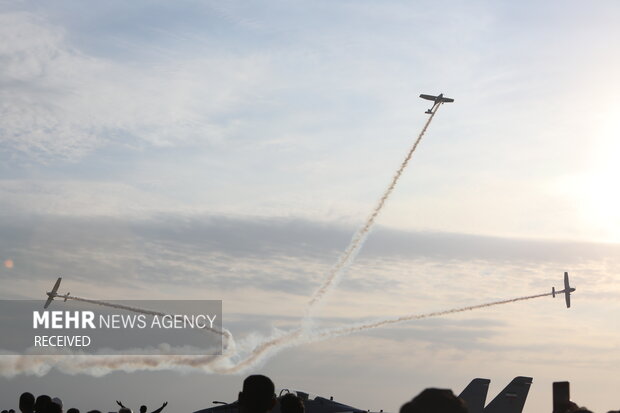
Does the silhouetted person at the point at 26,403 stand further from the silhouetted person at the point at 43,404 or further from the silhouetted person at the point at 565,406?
the silhouetted person at the point at 565,406

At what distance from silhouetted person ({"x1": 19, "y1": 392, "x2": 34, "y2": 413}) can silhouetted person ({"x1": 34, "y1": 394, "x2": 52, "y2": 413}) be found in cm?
39

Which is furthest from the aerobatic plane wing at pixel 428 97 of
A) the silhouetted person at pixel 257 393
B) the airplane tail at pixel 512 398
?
the silhouetted person at pixel 257 393

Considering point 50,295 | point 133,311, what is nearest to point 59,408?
point 133,311

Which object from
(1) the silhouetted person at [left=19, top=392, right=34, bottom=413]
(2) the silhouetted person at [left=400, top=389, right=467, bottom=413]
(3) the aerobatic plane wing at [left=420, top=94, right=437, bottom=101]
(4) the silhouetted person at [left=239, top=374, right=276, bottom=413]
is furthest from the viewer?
(3) the aerobatic plane wing at [left=420, top=94, right=437, bottom=101]

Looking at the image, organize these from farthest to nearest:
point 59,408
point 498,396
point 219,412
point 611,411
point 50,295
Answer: point 50,295
point 498,396
point 219,412
point 59,408
point 611,411

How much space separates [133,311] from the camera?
10938 centimetres

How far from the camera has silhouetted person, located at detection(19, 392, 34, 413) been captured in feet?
49.3

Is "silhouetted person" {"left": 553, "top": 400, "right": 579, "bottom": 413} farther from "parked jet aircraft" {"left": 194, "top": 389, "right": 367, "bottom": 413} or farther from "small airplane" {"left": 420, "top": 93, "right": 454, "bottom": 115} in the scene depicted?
"small airplane" {"left": 420, "top": 93, "right": 454, "bottom": 115}

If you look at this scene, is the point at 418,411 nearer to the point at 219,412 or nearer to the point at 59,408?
the point at 59,408

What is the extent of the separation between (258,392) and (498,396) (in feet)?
215

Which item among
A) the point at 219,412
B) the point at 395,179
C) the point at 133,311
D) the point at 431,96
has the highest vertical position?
the point at 431,96

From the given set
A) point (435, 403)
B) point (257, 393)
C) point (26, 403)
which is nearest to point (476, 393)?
point (26, 403)

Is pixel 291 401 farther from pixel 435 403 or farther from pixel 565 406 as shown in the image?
pixel 565 406

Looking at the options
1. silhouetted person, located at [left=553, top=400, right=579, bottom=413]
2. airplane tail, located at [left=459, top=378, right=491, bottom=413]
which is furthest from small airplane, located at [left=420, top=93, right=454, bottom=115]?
silhouetted person, located at [left=553, top=400, right=579, bottom=413]
